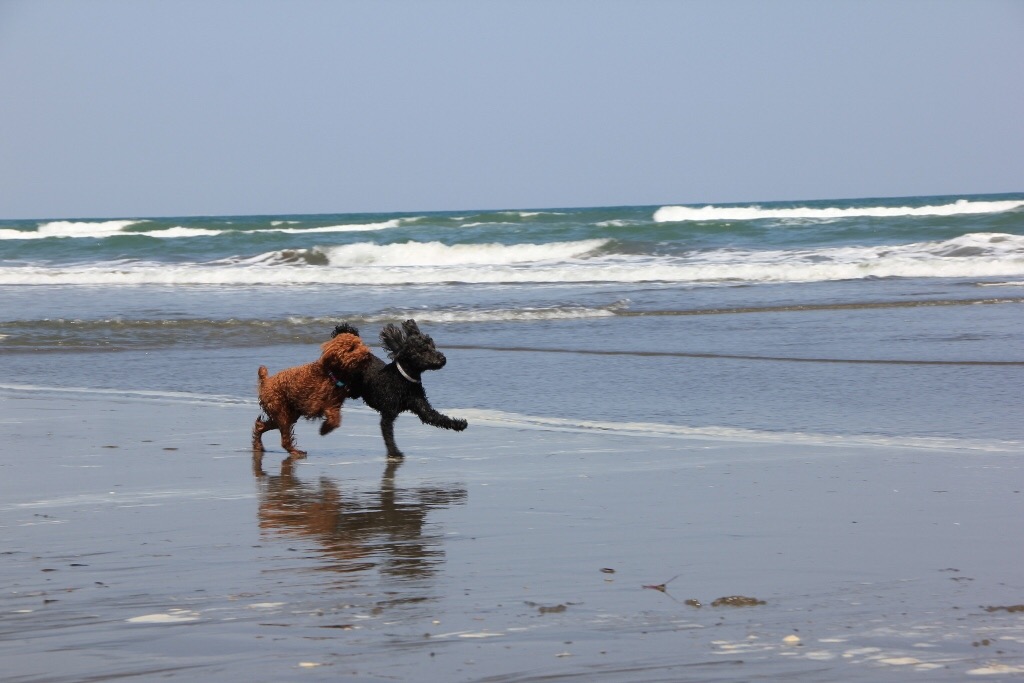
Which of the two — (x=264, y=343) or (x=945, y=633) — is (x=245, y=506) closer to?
(x=945, y=633)

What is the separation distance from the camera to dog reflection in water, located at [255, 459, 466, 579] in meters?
4.21

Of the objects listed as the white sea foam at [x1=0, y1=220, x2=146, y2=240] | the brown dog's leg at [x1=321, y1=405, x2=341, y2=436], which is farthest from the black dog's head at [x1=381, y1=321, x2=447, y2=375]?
the white sea foam at [x1=0, y1=220, x2=146, y2=240]

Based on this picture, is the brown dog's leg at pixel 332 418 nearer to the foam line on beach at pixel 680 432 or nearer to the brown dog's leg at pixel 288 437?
the brown dog's leg at pixel 288 437

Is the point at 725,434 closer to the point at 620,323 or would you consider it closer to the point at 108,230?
the point at 620,323

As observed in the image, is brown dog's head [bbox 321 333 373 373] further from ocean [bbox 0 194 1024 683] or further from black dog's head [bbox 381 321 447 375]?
ocean [bbox 0 194 1024 683]

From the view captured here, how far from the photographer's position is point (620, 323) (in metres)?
14.4

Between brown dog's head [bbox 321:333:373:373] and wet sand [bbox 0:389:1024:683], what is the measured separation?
0.53 m

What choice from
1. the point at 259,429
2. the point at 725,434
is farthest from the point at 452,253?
the point at 259,429

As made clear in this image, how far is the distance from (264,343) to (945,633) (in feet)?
35.1

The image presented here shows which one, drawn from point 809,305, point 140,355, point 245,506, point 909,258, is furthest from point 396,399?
point 909,258

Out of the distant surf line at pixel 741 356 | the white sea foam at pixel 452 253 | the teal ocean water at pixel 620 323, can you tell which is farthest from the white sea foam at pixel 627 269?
the distant surf line at pixel 741 356

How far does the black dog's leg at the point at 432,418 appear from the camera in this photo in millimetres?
6738

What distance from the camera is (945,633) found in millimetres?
3289

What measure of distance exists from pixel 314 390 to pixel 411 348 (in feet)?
1.88
